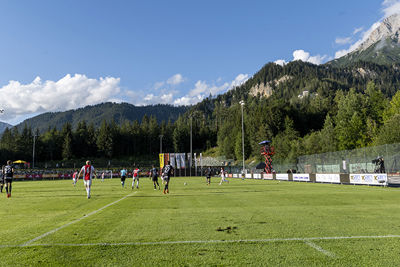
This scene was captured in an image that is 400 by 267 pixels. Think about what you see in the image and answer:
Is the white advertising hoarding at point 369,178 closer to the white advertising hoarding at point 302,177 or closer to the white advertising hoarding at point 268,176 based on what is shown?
the white advertising hoarding at point 302,177

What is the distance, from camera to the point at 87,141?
145 m

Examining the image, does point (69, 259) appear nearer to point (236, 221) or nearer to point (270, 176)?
point (236, 221)

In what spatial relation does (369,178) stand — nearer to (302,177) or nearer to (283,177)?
(302,177)

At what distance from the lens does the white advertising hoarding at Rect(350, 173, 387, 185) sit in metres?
24.7

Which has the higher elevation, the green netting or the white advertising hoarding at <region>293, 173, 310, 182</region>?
the green netting

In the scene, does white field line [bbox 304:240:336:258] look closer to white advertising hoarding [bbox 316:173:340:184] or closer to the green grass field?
the green grass field

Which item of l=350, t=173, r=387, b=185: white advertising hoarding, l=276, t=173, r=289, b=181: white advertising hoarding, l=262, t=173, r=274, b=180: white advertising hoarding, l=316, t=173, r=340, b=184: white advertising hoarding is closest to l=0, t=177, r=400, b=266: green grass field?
l=350, t=173, r=387, b=185: white advertising hoarding

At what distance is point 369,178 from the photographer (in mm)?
26203

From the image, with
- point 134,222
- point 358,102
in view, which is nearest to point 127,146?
point 358,102

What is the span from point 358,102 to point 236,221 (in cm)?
8760

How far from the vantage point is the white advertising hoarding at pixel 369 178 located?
24659mm

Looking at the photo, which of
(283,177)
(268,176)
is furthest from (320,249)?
(268,176)

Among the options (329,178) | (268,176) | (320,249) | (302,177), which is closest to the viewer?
(320,249)

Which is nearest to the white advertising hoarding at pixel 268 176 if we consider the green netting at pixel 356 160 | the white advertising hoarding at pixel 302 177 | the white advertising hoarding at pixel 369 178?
the green netting at pixel 356 160
